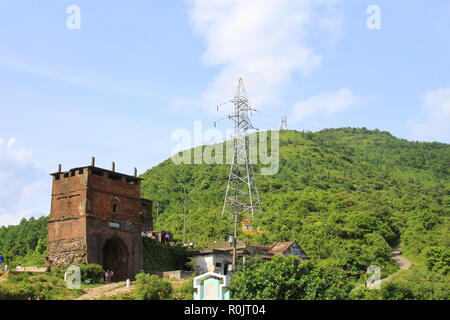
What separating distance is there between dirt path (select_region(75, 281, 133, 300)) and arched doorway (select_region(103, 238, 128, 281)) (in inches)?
251

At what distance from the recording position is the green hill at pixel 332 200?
215ft

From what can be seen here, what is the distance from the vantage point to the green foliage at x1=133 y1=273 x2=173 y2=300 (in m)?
34.2

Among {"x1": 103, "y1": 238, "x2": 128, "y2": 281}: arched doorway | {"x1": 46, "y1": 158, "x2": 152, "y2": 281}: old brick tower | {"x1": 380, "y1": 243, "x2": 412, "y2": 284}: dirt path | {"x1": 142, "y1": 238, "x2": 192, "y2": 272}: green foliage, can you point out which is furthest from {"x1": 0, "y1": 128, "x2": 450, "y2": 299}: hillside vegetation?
{"x1": 46, "y1": 158, "x2": 152, "y2": 281}: old brick tower

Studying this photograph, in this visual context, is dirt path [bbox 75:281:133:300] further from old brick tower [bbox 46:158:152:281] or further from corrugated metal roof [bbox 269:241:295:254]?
corrugated metal roof [bbox 269:241:295:254]

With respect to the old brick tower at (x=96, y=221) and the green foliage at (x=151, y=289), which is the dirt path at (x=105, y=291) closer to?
the green foliage at (x=151, y=289)

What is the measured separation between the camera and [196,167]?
11294 cm

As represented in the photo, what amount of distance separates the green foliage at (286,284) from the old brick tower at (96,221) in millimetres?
16241

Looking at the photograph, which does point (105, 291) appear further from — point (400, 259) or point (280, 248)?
point (400, 259)

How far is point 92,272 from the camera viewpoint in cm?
4206

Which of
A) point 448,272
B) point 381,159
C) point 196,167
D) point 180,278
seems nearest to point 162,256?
point 180,278

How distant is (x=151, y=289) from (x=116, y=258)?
14.5 m

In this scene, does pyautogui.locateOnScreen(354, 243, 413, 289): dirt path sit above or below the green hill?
below
